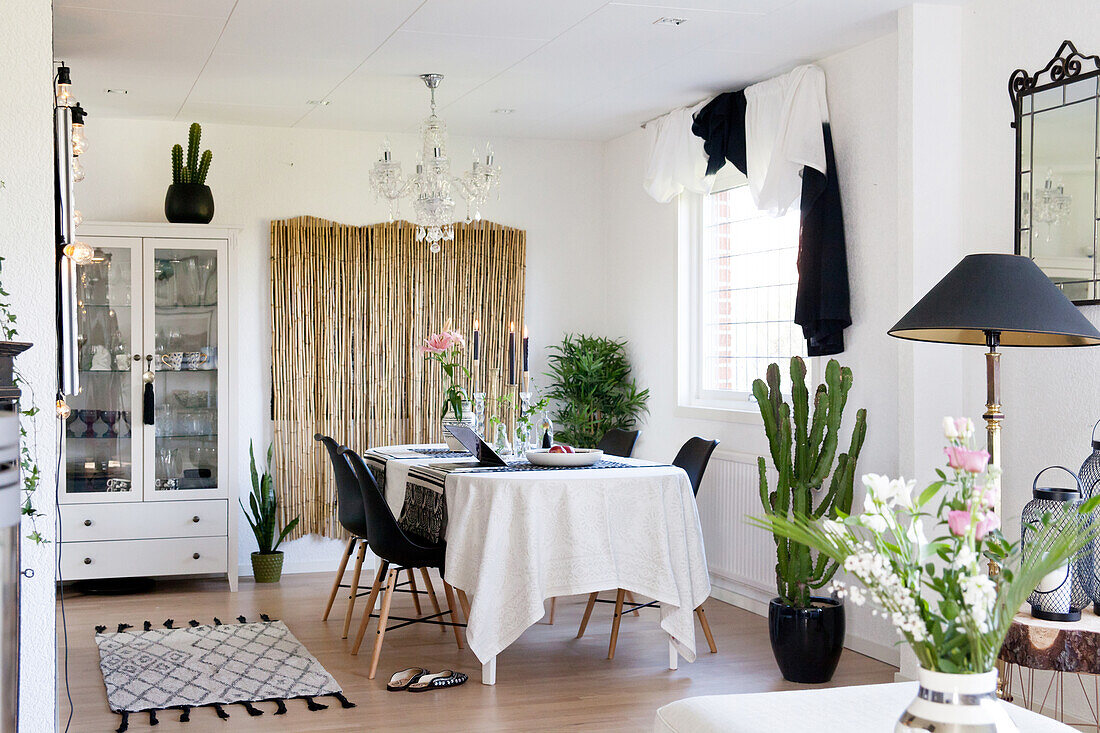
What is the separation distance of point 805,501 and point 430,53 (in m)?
2.46

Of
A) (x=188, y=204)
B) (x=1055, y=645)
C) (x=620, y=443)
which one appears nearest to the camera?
(x=1055, y=645)

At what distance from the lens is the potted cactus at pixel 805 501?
13.6ft

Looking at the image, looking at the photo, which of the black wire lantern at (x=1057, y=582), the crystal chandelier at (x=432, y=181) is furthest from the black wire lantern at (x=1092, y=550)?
the crystal chandelier at (x=432, y=181)

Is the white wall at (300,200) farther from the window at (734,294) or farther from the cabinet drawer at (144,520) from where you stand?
the window at (734,294)

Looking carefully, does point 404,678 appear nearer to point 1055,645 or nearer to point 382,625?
point 382,625

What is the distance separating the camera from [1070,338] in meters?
3.01

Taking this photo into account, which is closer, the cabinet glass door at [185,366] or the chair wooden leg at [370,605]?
the chair wooden leg at [370,605]

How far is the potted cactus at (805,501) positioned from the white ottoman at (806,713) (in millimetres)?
1976

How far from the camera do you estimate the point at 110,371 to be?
5824 mm

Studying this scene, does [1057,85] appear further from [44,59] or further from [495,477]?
[44,59]

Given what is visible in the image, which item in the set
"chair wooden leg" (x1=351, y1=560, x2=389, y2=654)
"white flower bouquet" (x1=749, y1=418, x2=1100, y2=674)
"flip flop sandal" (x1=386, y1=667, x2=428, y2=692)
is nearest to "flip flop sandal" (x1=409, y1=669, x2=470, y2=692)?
"flip flop sandal" (x1=386, y1=667, x2=428, y2=692)

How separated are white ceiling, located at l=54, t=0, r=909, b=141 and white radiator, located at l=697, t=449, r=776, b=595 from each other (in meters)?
1.88

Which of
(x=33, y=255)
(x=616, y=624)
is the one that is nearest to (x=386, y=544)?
(x=616, y=624)

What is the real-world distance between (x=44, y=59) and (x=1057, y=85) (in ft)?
10.1
